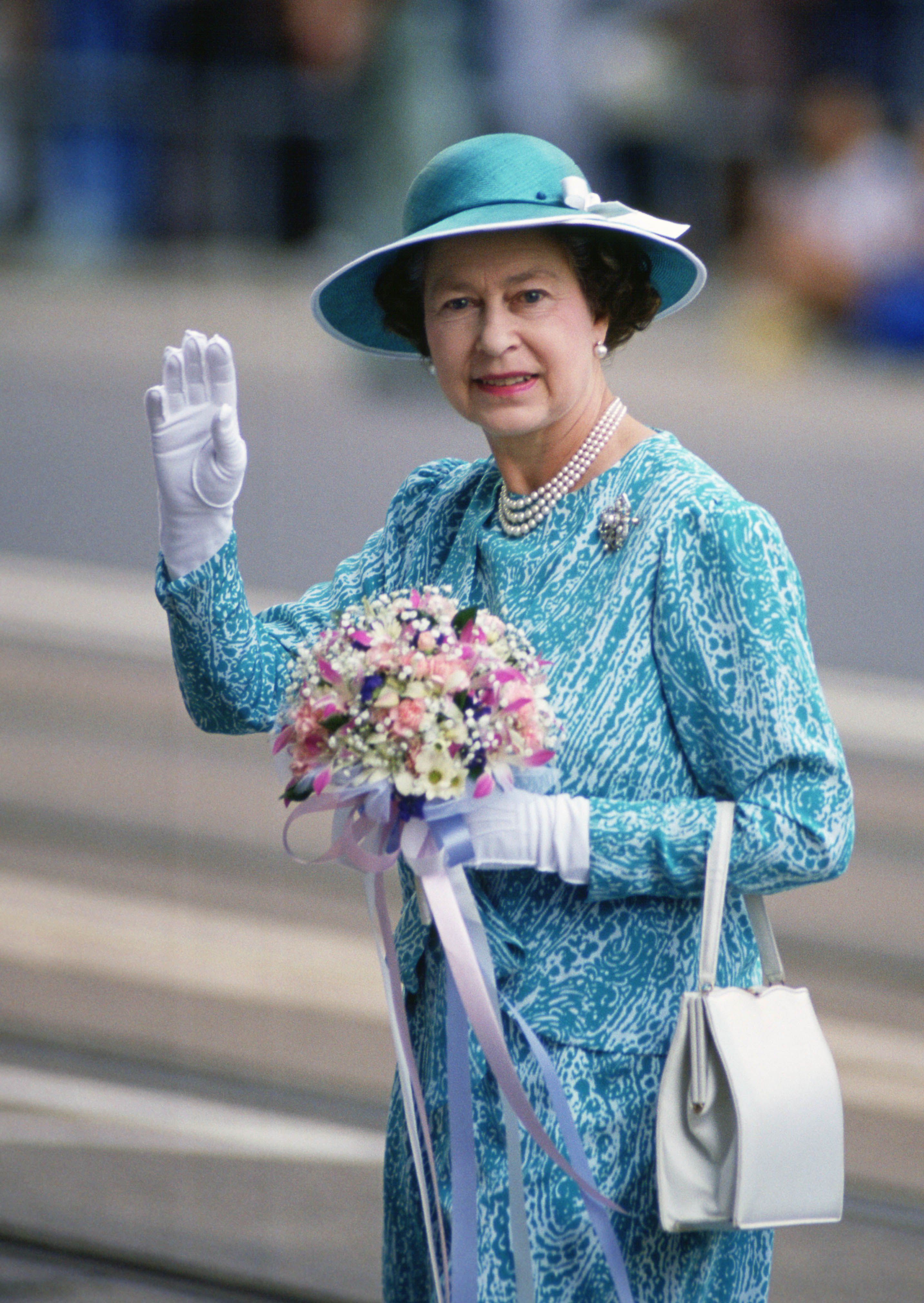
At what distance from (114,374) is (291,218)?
188 cm

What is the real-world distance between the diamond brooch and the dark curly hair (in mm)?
231

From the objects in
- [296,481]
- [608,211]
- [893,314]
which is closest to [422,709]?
[608,211]

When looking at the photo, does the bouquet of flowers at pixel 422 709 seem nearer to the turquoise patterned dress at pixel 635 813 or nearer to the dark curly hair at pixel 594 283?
the turquoise patterned dress at pixel 635 813

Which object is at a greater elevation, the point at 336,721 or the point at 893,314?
the point at 893,314

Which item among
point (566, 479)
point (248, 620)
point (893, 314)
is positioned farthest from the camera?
point (893, 314)

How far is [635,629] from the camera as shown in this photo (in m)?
2.25

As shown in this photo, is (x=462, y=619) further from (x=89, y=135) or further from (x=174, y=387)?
(x=89, y=135)

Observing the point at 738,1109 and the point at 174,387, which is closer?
the point at 738,1109

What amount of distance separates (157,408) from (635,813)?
2.41ft

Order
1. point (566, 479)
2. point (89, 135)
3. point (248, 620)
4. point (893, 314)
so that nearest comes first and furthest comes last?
point (566, 479) < point (248, 620) < point (893, 314) < point (89, 135)

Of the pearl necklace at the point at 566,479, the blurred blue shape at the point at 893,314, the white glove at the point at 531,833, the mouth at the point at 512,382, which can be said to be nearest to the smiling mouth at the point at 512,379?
the mouth at the point at 512,382

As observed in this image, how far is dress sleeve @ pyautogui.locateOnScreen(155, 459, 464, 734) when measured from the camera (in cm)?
245

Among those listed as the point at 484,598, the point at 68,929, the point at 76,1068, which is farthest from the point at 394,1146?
the point at 68,929

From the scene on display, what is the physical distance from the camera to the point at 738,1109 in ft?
7.03
